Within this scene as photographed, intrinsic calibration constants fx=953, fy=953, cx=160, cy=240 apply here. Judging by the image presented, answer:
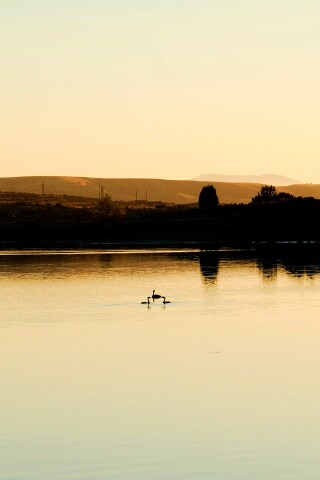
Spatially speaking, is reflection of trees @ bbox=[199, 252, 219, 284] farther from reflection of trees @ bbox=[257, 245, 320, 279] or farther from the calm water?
the calm water

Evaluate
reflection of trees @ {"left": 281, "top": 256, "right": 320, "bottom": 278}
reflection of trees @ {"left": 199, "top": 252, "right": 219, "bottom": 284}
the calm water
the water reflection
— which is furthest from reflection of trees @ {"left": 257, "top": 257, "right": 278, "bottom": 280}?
the calm water

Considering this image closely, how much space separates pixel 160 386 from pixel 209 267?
63272 millimetres

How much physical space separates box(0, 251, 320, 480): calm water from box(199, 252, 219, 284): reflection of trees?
1452 centimetres

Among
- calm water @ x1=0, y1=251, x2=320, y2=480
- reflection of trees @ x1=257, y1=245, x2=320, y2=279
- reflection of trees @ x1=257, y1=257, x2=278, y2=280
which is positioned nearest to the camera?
calm water @ x1=0, y1=251, x2=320, y2=480

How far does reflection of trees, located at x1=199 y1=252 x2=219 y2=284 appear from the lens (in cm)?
8038

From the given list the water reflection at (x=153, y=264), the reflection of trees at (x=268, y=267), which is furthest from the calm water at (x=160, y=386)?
the water reflection at (x=153, y=264)

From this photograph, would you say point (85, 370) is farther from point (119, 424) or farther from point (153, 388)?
point (119, 424)

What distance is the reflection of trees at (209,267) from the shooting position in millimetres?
80375

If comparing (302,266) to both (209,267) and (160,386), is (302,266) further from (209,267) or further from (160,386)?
(160,386)

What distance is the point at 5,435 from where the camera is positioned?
2533 centimetres

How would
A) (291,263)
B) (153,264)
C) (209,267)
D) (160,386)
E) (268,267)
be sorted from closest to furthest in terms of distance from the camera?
(160,386) < (268,267) < (209,267) < (291,263) < (153,264)

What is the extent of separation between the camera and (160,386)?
104ft

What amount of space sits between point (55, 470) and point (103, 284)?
53.2 metres

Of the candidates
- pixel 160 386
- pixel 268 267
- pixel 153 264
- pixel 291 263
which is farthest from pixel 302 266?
pixel 160 386
